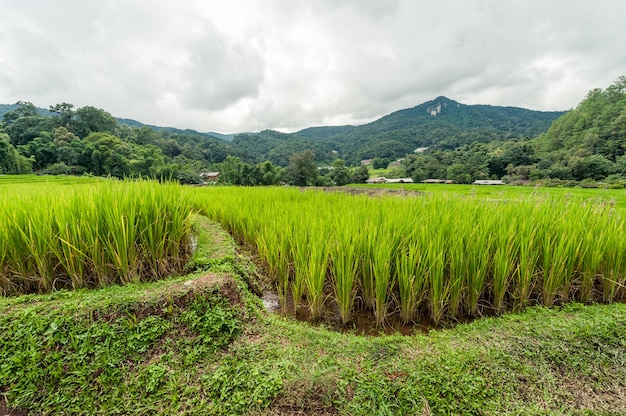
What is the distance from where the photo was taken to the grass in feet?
3.91

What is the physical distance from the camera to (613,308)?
6.00ft

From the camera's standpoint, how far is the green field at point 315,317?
122 centimetres

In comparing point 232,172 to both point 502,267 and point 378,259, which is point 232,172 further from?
point 502,267

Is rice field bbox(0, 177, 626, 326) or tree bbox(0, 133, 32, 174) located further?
tree bbox(0, 133, 32, 174)

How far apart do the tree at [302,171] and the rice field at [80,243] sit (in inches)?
1526

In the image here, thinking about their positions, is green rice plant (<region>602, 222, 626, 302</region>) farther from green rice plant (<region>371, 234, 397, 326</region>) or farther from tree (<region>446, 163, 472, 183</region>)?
tree (<region>446, 163, 472, 183</region>)

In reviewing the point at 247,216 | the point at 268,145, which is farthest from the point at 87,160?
the point at 268,145

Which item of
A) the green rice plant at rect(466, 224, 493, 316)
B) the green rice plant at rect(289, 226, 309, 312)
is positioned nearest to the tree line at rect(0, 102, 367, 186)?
the green rice plant at rect(289, 226, 309, 312)

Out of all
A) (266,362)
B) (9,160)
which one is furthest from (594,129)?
(9,160)

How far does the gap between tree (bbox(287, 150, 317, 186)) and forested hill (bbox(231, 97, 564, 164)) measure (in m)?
32.4

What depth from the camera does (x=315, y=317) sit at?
206 cm

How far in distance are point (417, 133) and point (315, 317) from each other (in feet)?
313

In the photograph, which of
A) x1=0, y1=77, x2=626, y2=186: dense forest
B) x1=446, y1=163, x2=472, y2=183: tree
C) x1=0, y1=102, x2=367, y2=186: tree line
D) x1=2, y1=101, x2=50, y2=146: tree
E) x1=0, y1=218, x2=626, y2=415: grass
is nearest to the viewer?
x1=0, y1=218, x2=626, y2=415: grass

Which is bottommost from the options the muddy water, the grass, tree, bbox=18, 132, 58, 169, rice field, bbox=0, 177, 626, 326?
the muddy water
